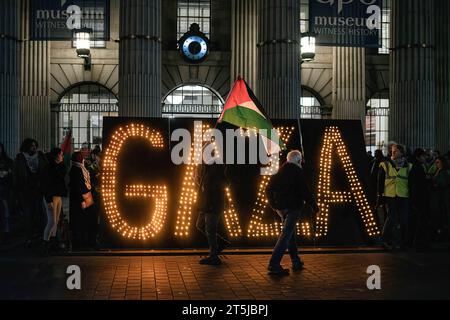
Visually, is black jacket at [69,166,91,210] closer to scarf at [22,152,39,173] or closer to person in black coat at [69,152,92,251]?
person in black coat at [69,152,92,251]

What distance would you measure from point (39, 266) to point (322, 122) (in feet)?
18.5

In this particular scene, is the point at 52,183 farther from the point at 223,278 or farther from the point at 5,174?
the point at 223,278

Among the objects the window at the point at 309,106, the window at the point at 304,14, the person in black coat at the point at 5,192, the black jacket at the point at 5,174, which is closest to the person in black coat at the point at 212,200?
the person in black coat at the point at 5,192

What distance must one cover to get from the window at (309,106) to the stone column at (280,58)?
6.66 metres

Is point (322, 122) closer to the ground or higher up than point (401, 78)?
closer to the ground

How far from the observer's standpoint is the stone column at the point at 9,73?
880 inches

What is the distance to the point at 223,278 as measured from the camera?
10.9 m

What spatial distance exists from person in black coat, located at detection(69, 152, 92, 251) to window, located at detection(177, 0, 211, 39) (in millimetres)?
16026

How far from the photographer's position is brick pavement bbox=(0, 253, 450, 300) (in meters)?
9.62

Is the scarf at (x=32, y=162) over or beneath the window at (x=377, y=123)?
beneath

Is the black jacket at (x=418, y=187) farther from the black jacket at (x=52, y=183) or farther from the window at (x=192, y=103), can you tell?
the window at (x=192, y=103)
